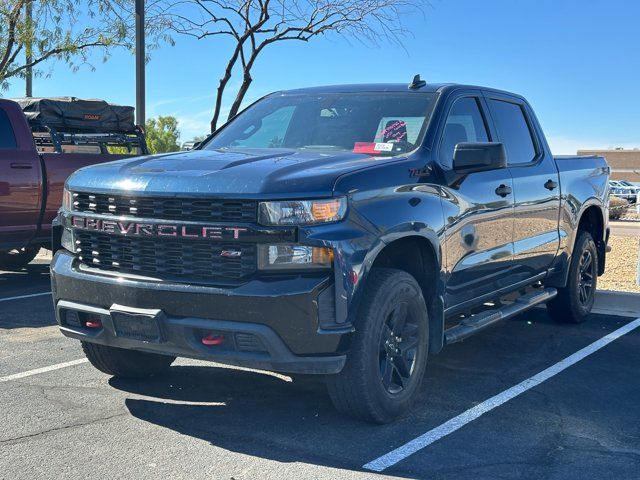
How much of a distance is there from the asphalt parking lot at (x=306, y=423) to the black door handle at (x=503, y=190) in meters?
1.28

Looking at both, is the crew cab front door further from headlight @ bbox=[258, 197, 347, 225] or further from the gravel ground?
the gravel ground

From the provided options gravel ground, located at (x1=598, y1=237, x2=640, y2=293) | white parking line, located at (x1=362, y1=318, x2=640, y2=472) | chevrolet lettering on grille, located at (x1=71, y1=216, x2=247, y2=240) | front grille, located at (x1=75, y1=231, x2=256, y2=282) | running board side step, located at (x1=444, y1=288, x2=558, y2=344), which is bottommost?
gravel ground, located at (x1=598, y1=237, x2=640, y2=293)

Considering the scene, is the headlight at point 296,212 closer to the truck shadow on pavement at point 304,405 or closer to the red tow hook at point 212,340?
the red tow hook at point 212,340

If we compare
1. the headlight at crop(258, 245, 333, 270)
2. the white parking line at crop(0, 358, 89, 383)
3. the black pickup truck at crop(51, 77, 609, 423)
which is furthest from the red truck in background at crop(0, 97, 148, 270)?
the headlight at crop(258, 245, 333, 270)

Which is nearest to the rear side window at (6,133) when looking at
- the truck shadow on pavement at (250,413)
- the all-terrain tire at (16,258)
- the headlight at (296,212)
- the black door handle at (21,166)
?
the black door handle at (21,166)

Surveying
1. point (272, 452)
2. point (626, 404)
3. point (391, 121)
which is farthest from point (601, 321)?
point (272, 452)

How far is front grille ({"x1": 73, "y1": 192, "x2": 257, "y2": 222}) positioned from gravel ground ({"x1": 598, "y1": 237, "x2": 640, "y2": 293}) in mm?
6809

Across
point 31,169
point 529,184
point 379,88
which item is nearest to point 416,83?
point 379,88

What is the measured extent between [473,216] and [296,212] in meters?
1.65

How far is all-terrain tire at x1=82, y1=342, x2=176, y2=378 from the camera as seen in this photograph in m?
5.14

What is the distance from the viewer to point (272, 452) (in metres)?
4.10

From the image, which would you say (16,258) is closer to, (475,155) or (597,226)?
(597,226)

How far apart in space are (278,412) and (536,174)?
2965 mm

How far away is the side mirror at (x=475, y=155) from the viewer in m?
4.95
